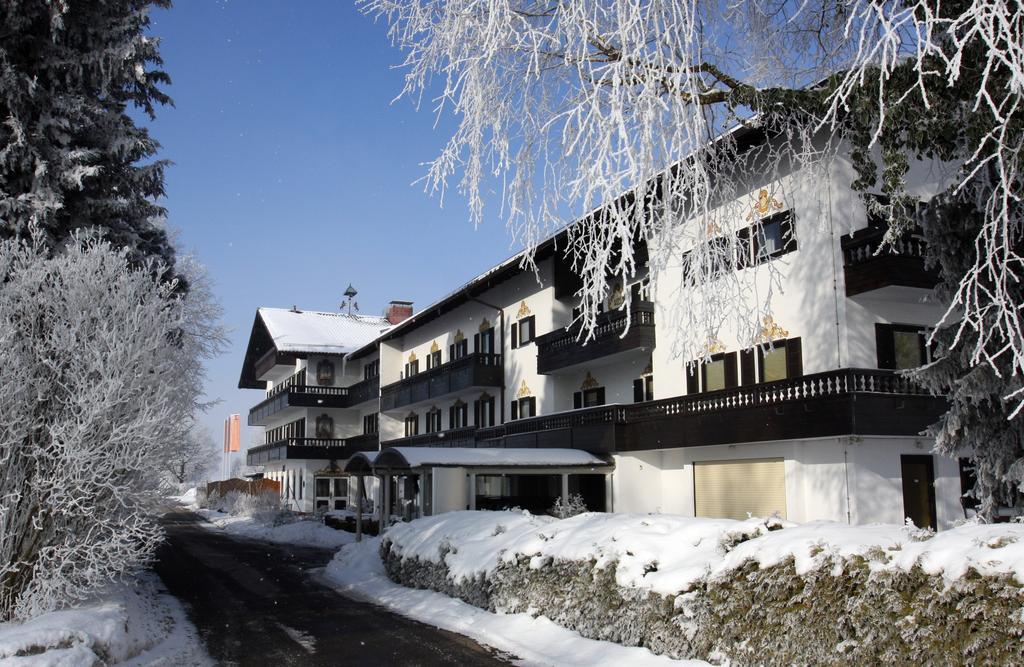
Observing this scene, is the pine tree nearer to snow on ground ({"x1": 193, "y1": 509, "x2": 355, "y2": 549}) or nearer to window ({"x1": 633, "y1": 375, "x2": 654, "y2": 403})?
window ({"x1": 633, "y1": 375, "x2": 654, "y2": 403})

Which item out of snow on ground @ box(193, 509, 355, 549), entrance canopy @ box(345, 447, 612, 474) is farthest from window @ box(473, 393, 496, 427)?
entrance canopy @ box(345, 447, 612, 474)

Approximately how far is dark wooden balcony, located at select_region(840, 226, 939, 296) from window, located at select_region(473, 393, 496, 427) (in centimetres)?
2061

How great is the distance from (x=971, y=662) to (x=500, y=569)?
326 inches

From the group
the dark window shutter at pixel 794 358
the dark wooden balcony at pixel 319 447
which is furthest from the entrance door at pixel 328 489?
the dark window shutter at pixel 794 358

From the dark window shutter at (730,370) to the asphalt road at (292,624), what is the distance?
12.0 metres

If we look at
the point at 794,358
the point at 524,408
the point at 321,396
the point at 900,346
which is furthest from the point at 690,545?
the point at 321,396

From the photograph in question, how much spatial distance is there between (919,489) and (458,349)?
25.2 meters

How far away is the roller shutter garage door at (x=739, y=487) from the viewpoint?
2169 cm

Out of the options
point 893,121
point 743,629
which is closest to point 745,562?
point 743,629

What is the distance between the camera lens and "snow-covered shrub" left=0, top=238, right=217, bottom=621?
11.6 metres

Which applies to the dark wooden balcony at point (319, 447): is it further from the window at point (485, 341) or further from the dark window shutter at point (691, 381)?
the dark window shutter at point (691, 381)

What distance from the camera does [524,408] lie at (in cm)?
3478

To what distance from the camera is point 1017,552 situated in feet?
23.2

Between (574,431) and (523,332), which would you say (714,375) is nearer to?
(574,431)
